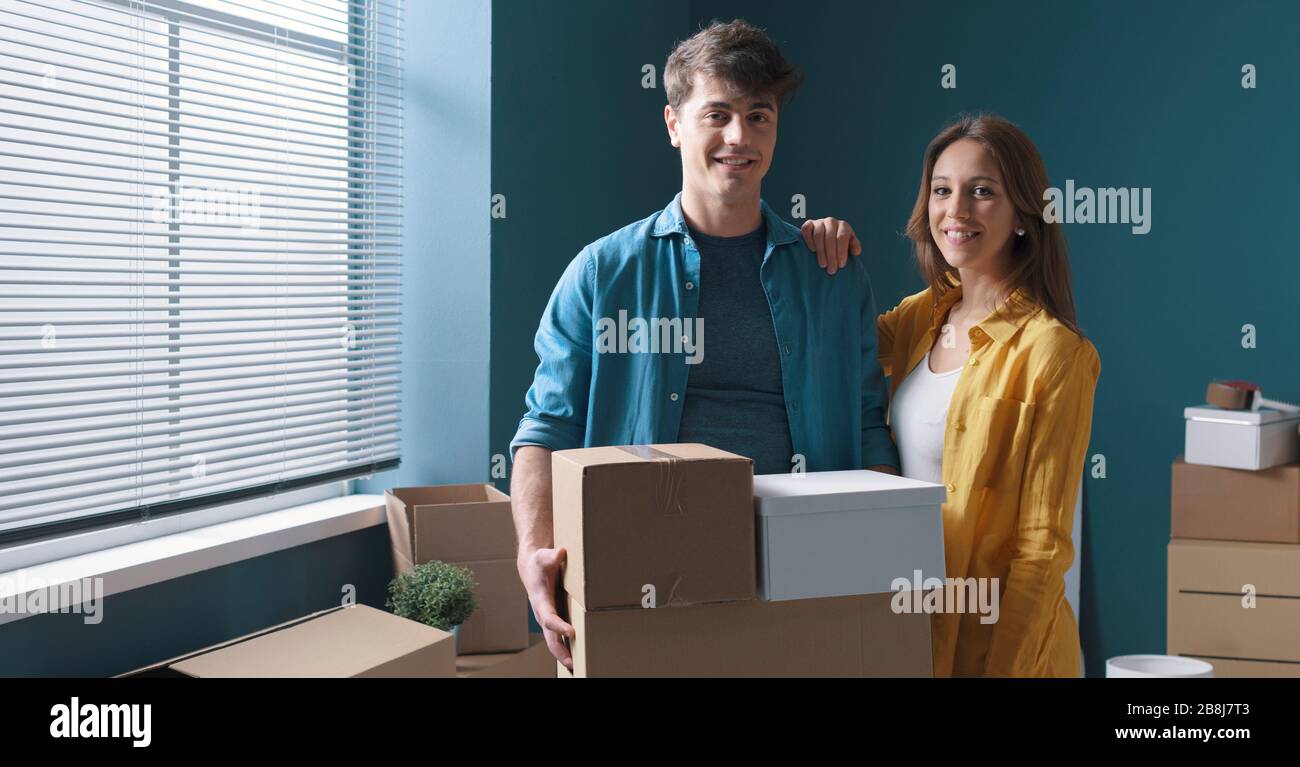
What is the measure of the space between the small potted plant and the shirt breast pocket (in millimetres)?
1318

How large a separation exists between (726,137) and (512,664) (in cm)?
153

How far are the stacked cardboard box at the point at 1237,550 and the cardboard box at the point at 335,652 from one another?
2.37 meters

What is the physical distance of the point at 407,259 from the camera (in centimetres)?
316

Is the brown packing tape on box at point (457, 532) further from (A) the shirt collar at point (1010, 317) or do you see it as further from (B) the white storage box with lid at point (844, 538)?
Answer: (B) the white storage box with lid at point (844, 538)

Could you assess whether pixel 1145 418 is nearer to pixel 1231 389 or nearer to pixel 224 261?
pixel 1231 389

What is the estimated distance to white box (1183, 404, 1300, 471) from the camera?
125 inches

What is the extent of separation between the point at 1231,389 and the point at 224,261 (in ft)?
9.79

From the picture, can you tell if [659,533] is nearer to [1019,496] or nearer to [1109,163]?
[1019,496]

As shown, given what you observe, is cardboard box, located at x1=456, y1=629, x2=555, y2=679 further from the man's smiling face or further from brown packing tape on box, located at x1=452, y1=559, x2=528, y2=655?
the man's smiling face

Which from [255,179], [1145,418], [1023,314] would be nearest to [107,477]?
[255,179]

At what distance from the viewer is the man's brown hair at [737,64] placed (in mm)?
1768
